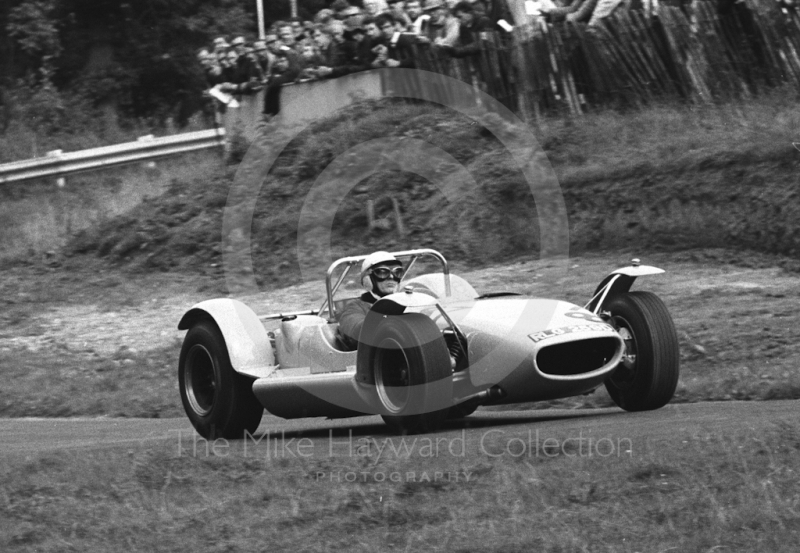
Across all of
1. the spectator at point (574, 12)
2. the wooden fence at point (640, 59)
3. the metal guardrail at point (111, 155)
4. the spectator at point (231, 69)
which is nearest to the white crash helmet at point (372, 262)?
the wooden fence at point (640, 59)

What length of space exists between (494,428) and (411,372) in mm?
765

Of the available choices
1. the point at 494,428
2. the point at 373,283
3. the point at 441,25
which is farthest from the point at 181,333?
the point at 494,428

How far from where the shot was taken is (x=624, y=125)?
1841 centimetres

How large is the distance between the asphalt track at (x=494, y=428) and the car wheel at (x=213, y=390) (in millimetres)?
181

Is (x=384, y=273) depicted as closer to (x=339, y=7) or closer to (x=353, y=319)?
(x=353, y=319)

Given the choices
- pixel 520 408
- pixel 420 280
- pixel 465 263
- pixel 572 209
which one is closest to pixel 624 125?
pixel 572 209

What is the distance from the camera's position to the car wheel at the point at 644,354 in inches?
364

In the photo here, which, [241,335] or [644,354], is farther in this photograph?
[241,335]

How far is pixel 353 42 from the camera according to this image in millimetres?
20750

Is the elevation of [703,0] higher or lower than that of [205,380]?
higher

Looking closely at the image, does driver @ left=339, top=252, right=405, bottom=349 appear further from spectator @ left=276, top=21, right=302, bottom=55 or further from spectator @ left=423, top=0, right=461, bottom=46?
spectator @ left=276, top=21, right=302, bottom=55

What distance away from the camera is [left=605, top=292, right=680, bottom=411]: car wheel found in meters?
9.24

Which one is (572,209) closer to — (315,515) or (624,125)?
(624,125)

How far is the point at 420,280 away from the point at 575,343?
4.88ft
